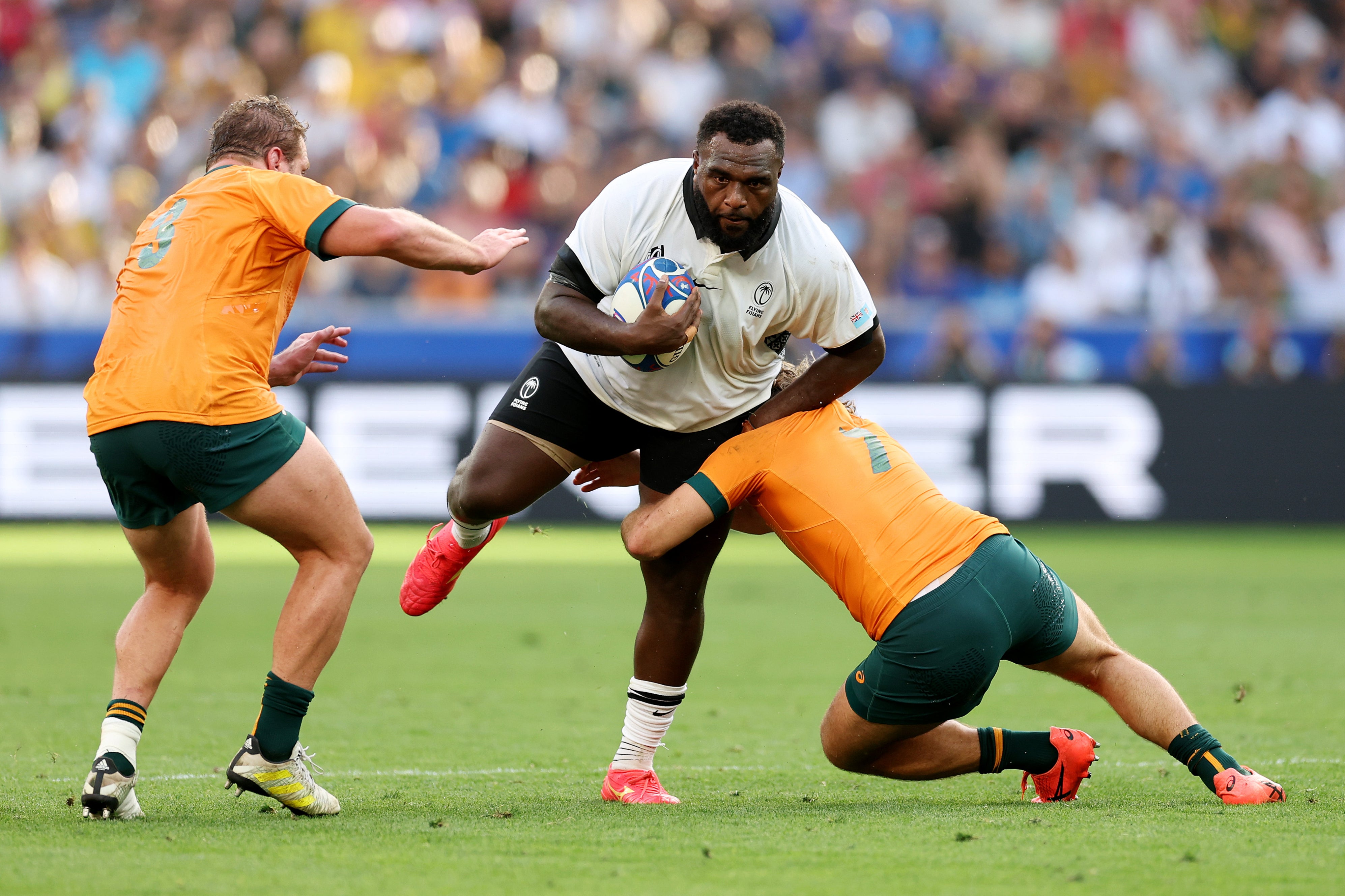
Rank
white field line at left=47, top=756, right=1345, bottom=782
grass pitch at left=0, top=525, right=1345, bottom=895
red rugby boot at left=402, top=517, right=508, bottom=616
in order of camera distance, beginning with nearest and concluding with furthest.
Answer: grass pitch at left=0, top=525, right=1345, bottom=895
white field line at left=47, top=756, right=1345, bottom=782
red rugby boot at left=402, top=517, right=508, bottom=616

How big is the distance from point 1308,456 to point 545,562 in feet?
24.0

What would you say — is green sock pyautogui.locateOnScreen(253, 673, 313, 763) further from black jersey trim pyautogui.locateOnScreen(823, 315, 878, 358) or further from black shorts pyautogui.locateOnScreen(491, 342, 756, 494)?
black jersey trim pyautogui.locateOnScreen(823, 315, 878, 358)

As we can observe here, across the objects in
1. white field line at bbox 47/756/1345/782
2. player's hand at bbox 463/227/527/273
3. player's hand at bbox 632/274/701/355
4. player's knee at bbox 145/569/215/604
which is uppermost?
player's hand at bbox 463/227/527/273

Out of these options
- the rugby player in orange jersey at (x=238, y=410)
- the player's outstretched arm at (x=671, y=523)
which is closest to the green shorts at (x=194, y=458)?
the rugby player in orange jersey at (x=238, y=410)

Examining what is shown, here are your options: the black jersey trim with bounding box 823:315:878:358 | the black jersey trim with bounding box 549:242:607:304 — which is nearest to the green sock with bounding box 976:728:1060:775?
the black jersey trim with bounding box 823:315:878:358

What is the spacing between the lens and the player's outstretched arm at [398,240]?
477cm

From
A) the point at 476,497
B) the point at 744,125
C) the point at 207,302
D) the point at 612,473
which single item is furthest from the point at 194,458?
the point at 744,125

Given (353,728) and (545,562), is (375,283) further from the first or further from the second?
(353,728)

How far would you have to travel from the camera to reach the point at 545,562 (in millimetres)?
13523

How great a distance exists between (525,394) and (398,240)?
126 centimetres

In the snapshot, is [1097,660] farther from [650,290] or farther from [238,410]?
[238,410]

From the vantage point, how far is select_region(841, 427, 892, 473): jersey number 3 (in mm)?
5176

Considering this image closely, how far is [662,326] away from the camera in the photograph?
511cm

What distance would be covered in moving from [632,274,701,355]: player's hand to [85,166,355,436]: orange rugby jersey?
1.02 m
